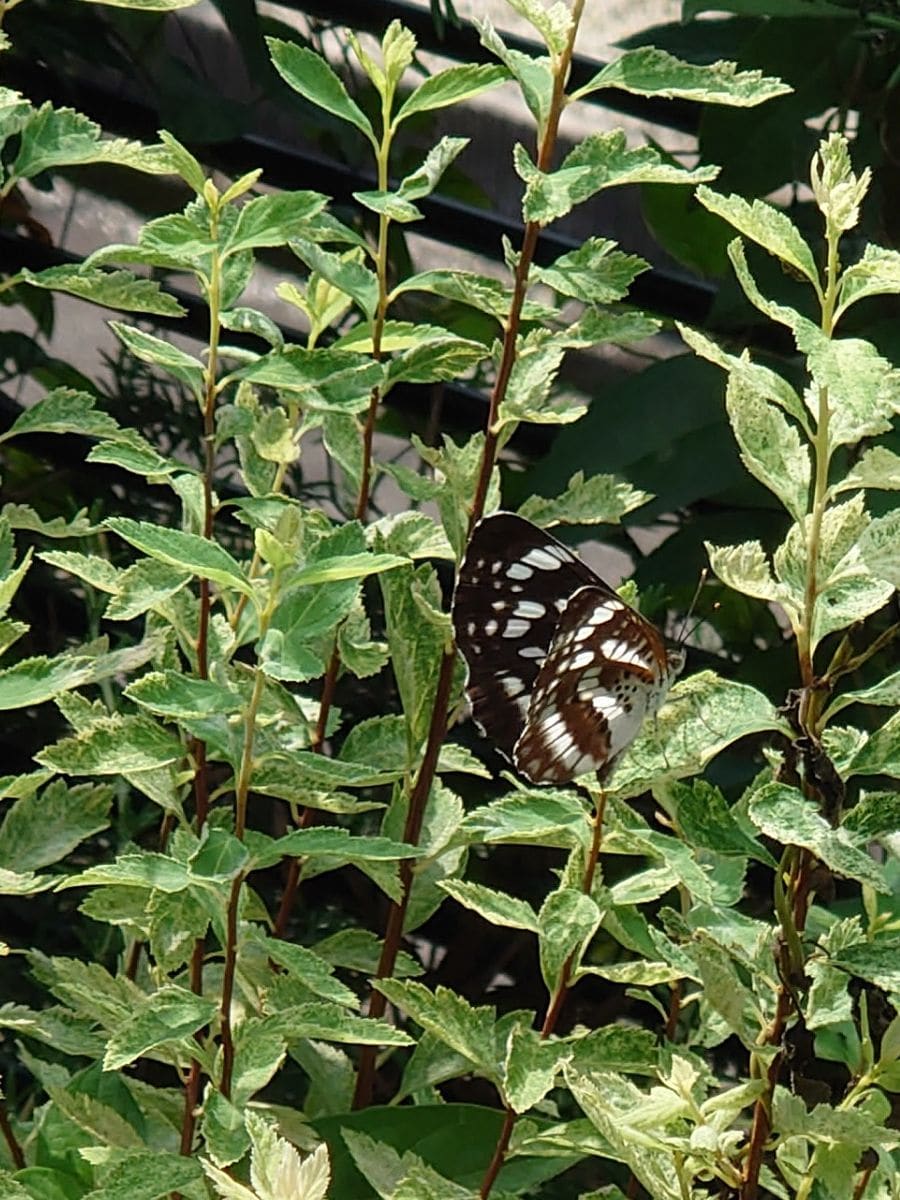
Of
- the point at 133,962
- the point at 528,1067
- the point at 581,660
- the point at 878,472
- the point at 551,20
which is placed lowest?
the point at 133,962

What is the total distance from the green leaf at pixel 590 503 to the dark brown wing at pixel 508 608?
0.02 meters

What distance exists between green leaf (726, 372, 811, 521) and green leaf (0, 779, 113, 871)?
308mm

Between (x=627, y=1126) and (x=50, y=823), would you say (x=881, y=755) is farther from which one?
(x=50, y=823)

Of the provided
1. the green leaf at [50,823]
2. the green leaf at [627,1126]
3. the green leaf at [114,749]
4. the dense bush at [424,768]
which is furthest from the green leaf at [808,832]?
the green leaf at [50,823]

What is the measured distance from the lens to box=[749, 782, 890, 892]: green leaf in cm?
52

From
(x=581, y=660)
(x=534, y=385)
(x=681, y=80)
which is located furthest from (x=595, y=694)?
(x=681, y=80)

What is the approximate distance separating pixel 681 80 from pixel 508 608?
0.66 ft

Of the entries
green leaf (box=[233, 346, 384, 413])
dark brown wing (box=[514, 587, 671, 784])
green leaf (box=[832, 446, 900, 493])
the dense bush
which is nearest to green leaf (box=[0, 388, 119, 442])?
the dense bush

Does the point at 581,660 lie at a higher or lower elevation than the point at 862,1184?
higher

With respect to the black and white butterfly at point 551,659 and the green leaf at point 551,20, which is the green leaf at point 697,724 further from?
the green leaf at point 551,20

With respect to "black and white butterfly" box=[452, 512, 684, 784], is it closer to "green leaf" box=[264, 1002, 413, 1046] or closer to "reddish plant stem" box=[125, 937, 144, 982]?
"green leaf" box=[264, 1002, 413, 1046]

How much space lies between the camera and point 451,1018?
24.7 inches

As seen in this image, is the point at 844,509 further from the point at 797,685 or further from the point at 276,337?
the point at 797,685

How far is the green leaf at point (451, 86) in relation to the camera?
25.9 inches
